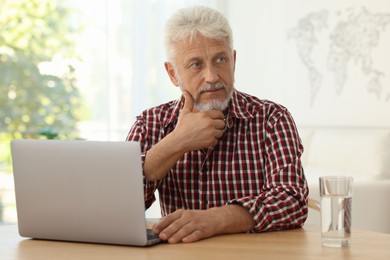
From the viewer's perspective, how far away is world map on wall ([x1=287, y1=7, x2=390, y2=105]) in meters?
4.79

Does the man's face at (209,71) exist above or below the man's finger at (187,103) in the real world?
above

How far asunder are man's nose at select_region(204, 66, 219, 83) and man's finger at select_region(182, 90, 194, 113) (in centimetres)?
7

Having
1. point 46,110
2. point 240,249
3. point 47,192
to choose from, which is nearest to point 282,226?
point 240,249

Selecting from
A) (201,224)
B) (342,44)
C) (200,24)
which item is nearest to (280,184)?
(201,224)

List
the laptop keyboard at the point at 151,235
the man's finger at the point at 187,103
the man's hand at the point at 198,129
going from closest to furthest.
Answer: the laptop keyboard at the point at 151,235 < the man's hand at the point at 198,129 < the man's finger at the point at 187,103

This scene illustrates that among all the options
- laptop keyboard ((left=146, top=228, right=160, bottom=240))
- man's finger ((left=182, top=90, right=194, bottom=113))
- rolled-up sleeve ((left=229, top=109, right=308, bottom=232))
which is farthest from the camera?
man's finger ((left=182, top=90, right=194, bottom=113))

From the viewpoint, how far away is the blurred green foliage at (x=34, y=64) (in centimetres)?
674

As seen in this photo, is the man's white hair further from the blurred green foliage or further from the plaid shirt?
the blurred green foliage

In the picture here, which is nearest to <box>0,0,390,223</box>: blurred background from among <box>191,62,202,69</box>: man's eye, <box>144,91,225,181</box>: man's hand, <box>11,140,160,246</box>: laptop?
<box>191,62,202,69</box>: man's eye

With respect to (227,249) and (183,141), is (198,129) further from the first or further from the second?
(227,249)

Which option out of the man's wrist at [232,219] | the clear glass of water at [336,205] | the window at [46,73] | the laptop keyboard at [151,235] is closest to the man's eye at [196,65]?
the man's wrist at [232,219]

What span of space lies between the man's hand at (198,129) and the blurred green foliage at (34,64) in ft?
15.5

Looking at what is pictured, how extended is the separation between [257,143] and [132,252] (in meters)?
0.73

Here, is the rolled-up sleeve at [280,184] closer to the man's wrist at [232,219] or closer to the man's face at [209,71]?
the man's wrist at [232,219]
